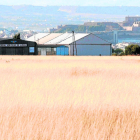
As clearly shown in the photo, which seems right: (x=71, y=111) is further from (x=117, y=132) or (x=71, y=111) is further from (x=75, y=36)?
(x=75, y=36)

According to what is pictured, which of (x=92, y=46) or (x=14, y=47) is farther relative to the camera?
(x=92, y=46)

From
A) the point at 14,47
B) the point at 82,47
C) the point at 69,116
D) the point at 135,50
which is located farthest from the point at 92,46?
the point at 69,116

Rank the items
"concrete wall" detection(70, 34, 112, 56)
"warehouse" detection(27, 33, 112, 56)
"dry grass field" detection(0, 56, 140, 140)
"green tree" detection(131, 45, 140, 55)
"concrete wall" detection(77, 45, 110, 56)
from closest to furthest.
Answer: "dry grass field" detection(0, 56, 140, 140)
"warehouse" detection(27, 33, 112, 56)
"concrete wall" detection(77, 45, 110, 56)
"concrete wall" detection(70, 34, 112, 56)
"green tree" detection(131, 45, 140, 55)

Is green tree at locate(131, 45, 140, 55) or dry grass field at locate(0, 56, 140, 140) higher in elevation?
dry grass field at locate(0, 56, 140, 140)

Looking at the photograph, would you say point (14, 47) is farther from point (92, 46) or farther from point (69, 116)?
point (69, 116)

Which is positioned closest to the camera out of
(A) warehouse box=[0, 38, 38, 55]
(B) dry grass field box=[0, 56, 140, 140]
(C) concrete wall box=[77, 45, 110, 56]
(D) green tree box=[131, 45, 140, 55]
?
(B) dry grass field box=[0, 56, 140, 140]

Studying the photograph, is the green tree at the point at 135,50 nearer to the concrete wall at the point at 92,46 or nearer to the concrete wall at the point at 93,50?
the concrete wall at the point at 92,46

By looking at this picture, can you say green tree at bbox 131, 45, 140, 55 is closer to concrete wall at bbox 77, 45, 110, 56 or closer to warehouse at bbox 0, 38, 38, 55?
concrete wall at bbox 77, 45, 110, 56

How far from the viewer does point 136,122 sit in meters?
8.94

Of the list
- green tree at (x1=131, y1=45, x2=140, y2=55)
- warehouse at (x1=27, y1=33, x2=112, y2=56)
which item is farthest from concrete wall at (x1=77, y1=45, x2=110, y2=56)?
green tree at (x1=131, y1=45, x2=140, y2=55)

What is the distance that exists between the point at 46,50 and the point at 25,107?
10201 cm

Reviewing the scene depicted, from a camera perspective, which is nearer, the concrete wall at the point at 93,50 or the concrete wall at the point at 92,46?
the concrete wall at the point at 93,50

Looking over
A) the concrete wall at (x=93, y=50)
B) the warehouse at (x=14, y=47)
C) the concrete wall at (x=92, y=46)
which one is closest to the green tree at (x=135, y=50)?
the concrete wall at (x=92, y=46)

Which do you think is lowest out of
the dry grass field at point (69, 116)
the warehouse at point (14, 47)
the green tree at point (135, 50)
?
the green tree at point (135, 50)
